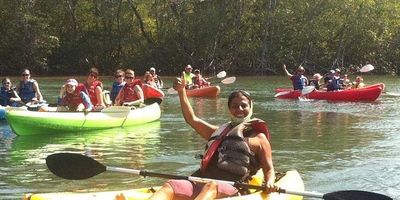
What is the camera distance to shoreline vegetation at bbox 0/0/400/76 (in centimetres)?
3597

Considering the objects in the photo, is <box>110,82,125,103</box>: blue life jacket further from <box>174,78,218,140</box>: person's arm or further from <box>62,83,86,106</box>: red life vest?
<box>174,78,218,140</box>: person's arm

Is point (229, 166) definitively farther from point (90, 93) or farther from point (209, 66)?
point (209, 66)

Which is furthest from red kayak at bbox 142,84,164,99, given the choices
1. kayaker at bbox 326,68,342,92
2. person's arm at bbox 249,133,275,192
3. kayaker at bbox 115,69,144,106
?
person's arm at bbox 249,133,275,192

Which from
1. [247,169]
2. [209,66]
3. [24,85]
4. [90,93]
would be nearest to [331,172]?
[247,169]

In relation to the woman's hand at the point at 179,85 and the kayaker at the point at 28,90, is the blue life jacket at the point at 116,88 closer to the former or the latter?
the kayaker at the point at 28,90

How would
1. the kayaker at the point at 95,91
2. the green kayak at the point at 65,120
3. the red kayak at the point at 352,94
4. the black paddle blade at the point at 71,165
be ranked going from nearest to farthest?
1. the black paddle blade at the point at 71,165
2. the green kayak at the point at 65,120
3. the kayaker at the point at 95,91
4. the red kayak at the point at 352,94

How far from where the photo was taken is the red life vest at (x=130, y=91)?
1219cm

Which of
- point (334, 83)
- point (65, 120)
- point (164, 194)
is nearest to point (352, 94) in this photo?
point (334, 83)

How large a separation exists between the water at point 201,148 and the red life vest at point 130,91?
0.59 meters

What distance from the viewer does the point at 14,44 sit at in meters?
35.7

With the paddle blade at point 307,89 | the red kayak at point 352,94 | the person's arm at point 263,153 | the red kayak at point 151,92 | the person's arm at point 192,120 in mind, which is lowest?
the red kayak at point 352,94

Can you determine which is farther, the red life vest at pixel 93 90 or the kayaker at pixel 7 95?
the kayaker at pixel 7 95

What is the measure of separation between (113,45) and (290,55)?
10.2 m

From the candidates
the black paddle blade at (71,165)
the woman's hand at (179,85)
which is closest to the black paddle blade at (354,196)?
the woman's hand at (179,85)
